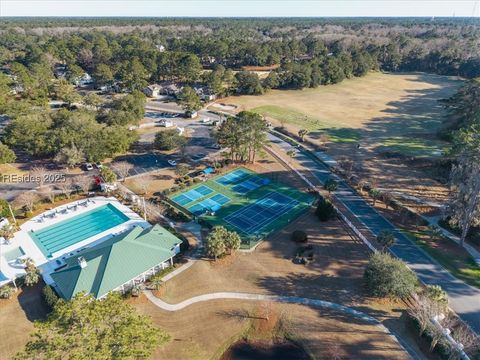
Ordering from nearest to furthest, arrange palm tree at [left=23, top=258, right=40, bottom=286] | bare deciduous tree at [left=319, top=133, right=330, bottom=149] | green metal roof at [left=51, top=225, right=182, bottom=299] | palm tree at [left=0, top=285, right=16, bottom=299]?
green metal roof at [left=51, top=225, right=182, bottom=299], palm tree at [left=0, top=285, right=16, bottom=299], palm tree at [left=23, top=258, right=40, bottom=286], bare deciduous tree at [left=319, top=133, right=330, bottom=149]

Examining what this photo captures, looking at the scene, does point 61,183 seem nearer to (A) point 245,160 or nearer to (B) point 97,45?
(A) point 245,160

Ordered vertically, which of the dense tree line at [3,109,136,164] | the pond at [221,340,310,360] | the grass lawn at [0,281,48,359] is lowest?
the pond at [221,340,310,360]

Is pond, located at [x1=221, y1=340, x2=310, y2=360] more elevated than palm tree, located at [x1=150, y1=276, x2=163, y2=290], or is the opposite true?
palm tree, located at [x1=150, y1=276, x2=163, y2=290]

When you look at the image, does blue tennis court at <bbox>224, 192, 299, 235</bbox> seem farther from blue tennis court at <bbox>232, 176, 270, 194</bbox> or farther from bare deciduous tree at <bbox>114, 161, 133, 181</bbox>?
bare deciduous tree at <bbox>114, 161, 133, 181</bbox>

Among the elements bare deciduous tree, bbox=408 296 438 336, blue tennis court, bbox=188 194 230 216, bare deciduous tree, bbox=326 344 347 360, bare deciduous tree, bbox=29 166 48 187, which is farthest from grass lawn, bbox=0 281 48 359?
bare deciduous tree, bbox=408 296 438 336

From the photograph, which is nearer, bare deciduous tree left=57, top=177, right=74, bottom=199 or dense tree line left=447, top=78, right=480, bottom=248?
dense tree line left=447, top=78, right=480, bottom=248

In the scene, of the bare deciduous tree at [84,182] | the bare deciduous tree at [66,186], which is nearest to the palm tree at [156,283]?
the bare deciduous tree at [84,182]

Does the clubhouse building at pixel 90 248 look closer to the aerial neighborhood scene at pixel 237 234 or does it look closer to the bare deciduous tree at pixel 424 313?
the aerial neighborhood scene at pixel 237 234

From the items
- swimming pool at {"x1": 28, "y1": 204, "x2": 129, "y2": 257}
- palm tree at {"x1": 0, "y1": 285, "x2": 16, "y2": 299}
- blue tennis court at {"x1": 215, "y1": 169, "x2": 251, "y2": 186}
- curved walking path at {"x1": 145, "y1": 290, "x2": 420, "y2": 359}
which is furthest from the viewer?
blue tennis court at {"x1": 215, "y1": 169, "x2": 251, "y2": 186}
